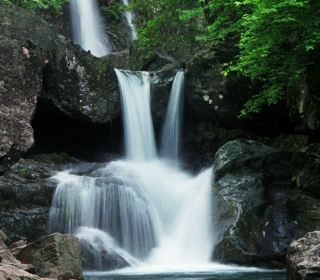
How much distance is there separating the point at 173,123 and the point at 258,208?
6404 millimetres

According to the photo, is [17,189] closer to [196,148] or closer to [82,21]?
[196,148]

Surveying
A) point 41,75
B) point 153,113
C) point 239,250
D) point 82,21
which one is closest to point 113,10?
point 82,21

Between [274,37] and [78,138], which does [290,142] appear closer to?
[274,37]

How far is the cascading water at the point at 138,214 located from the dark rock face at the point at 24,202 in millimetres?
273

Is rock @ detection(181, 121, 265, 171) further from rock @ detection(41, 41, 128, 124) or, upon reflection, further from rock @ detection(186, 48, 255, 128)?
rock @ detection(41, 41, 128, 124)

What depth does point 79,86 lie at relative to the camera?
15.4 m

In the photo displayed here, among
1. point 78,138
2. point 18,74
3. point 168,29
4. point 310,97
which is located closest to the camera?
point 310,97

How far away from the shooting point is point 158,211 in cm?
1290

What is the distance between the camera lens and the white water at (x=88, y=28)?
2470cm

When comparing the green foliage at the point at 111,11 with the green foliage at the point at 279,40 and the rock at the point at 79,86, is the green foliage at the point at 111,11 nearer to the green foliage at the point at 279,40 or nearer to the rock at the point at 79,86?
the rock at the point at 79,86

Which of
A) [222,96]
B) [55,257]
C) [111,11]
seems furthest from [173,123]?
[111,11]

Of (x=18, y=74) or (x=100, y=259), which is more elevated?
(x=18, y=74)

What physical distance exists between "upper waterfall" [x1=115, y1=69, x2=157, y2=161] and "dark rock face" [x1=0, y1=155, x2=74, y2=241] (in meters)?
4.54

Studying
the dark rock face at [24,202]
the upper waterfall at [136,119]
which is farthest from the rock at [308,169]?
the upper waterfall at [136,119]
